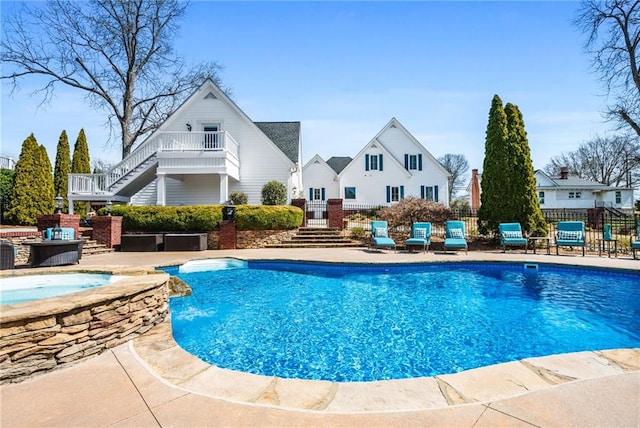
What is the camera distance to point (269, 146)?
1847 centimetres

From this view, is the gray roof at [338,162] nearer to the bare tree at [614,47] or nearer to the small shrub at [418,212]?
the small shrub at [418,212]

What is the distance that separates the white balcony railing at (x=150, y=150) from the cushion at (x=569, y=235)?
49.1ft

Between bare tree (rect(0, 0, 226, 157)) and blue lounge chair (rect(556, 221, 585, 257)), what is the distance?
78.4 feet

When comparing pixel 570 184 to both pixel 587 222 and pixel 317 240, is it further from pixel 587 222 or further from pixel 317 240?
pixel 317 240

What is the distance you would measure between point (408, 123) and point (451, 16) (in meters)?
19.3

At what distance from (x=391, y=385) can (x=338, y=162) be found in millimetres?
30533

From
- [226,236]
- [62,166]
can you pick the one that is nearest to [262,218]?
[226,236]

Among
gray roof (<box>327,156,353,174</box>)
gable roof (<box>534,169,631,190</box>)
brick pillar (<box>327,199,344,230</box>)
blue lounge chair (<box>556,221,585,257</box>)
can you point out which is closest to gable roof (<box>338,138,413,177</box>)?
gray roof (<box>327,156,353,174</box>)

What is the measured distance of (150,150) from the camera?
16562 mm

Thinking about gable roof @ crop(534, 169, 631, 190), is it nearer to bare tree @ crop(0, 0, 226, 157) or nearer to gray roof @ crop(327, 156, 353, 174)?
gray roof @ crop(327, 156, 353, 174)

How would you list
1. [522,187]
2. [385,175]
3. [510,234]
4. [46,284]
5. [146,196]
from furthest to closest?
[385,175] < [146,196] < [522,187] < [510,234] < [46,284]

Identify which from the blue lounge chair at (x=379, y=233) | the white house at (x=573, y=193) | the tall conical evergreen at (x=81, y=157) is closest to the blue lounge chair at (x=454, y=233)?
the blue lounge chair at (x=379, y=233)

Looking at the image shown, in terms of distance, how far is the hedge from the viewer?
13.7m

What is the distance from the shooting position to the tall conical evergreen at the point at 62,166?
21750 millimetres
